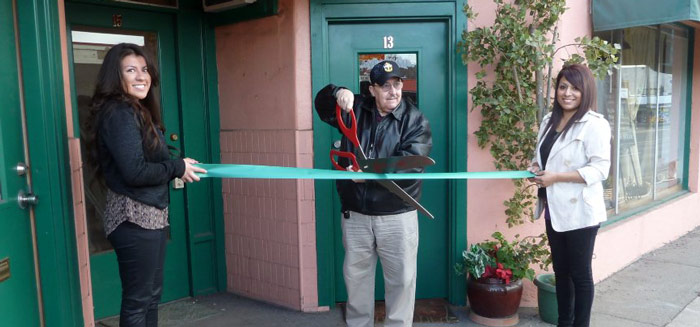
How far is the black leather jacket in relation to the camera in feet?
10.2

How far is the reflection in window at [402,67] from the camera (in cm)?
418

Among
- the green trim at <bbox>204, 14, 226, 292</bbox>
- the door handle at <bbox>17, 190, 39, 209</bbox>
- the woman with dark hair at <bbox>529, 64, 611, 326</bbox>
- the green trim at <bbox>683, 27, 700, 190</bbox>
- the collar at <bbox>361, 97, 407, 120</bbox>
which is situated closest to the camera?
the door handle at <bbox>17, 190, 39, 209</bbox>

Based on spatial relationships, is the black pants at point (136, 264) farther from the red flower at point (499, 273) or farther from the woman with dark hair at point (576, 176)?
the red flower at point (499, 273)

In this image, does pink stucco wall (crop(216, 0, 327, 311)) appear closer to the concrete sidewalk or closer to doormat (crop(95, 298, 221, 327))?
the concrete sidewalk

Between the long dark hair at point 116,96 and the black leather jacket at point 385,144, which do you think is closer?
the long dark hair at point 116,96

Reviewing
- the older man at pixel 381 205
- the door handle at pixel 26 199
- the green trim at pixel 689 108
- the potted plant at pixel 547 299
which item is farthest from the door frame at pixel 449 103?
the green trim at pixel 689 108

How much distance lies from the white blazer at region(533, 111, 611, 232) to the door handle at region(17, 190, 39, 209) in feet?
9.15

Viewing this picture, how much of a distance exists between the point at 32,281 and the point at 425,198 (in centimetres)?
273

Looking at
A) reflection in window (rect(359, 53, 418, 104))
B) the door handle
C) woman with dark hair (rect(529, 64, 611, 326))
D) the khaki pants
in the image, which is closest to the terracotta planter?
woman with dark hair (rect(529, 64, 611, 326))

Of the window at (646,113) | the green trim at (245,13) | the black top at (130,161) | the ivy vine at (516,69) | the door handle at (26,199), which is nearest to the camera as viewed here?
the black top at (130,161)

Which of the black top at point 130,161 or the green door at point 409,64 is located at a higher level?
the green door at point 409,64

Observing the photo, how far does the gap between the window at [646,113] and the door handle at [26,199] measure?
4.59 metres

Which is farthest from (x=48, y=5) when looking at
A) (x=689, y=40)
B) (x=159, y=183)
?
(x=689, y=40)

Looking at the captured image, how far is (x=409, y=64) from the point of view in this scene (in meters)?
4.20
